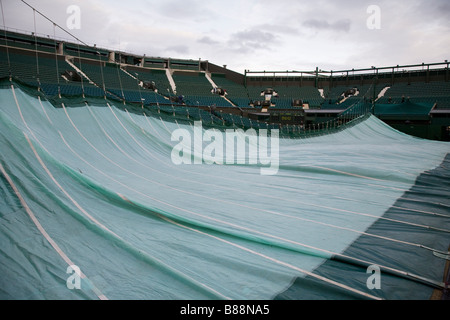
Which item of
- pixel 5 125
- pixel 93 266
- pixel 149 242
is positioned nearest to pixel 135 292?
pixel 93 266

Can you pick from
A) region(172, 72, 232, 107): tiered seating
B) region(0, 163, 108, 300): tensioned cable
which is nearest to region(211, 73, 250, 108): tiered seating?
region(172, 72, 232, 107): tiered seating

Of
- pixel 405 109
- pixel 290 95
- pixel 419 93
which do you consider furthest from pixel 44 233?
pixel 419 93

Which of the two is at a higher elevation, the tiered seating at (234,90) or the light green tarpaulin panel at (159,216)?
the tiered seating at (234,90)

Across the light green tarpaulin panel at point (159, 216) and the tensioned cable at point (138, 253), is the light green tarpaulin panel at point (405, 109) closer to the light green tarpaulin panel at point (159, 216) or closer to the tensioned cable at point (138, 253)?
the light green tarpaulin panel at point (159, 216)

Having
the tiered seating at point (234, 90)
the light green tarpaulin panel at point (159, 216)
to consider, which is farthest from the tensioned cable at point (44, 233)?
the tiered seating at point (234, 90)

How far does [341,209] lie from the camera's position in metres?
3.30

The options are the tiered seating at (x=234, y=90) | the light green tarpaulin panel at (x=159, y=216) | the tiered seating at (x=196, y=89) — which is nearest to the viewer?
the light green tarpaulin panel at (x=159, y=216)

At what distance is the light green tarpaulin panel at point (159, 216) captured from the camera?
1.84m

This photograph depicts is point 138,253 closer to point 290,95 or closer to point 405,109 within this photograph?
point 405,109

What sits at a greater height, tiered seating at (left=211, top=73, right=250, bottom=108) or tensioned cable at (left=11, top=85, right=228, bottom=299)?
tiered seating at (left=211, top=73, right=250, bottom=108)

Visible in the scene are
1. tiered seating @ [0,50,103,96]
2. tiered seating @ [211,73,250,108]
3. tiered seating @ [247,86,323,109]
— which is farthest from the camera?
tiered seating @ [211,73,250,108]

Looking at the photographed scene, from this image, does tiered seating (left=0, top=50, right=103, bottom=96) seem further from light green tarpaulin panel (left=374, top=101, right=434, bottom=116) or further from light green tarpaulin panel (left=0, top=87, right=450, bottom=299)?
light green tarpaulin panel (left=374, top=101, right=434, bottom=116)

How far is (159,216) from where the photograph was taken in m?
2.83

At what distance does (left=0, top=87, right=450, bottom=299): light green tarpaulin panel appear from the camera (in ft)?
6.04
